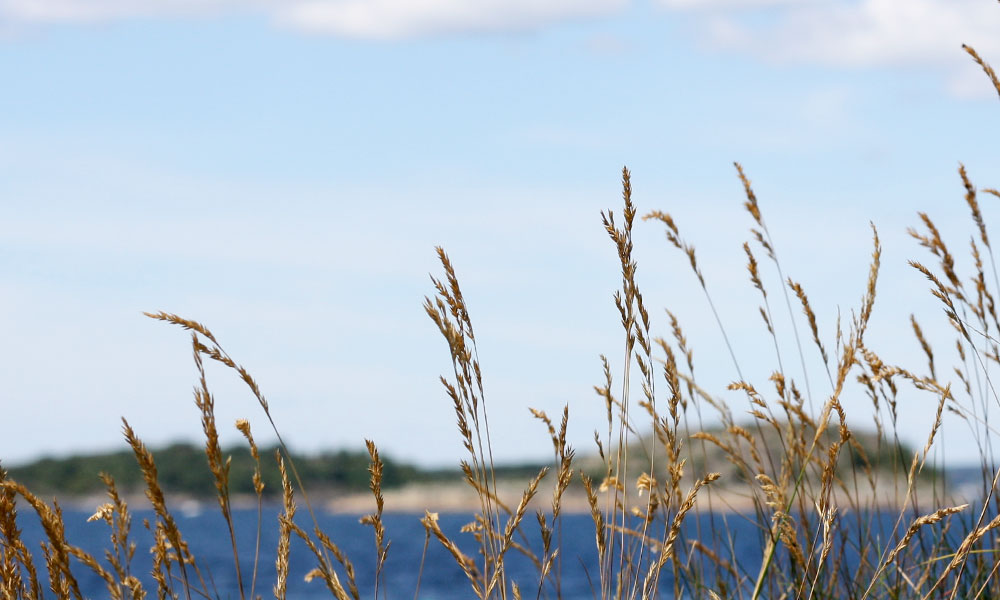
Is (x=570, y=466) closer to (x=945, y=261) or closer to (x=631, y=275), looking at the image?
(x=631, y=275)

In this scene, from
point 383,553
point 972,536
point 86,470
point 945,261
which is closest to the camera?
point 972,536

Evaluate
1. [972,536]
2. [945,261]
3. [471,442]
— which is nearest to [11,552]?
[471,442]

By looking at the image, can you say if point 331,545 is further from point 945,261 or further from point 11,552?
point 945,261

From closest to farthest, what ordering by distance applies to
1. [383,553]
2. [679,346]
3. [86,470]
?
[383,553]
[679,346]
[86,470]

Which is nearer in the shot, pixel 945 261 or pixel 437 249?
pixel 437 249

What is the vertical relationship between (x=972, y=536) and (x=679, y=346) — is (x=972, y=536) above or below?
below

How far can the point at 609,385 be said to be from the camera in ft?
5.55

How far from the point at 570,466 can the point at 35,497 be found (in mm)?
794

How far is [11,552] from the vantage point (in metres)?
1.58

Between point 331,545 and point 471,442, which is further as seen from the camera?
point 471,442

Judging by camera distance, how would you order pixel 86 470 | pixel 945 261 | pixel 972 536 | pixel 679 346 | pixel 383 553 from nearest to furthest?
pixel 972 536 → pixel 383 553 → pixel 945 261 → pixel 679 346 → pixel 86 470

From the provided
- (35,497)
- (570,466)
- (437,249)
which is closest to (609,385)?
(570,466)

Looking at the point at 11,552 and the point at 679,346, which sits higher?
the point at 679,346

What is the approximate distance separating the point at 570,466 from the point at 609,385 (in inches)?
6.4
